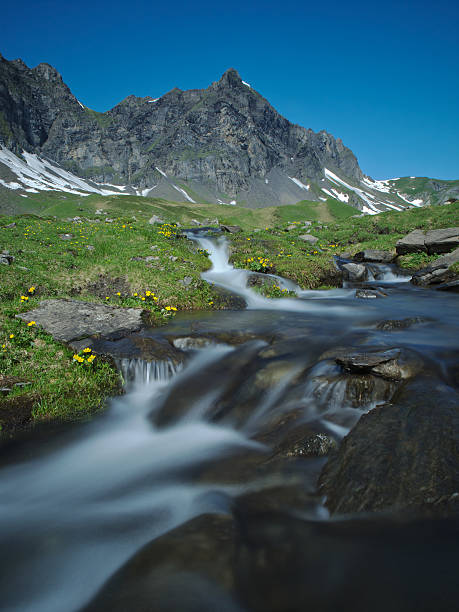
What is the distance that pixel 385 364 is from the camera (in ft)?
18.3

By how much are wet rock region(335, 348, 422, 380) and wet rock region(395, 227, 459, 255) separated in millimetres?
15615

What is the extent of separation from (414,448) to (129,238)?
15641 mm

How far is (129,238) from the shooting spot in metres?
16.8

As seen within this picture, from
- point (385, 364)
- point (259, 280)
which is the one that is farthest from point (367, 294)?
→ point (385, 364)

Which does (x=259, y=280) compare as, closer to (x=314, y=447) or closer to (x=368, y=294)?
(x=368, y=294)

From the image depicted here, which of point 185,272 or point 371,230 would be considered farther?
point 371,230

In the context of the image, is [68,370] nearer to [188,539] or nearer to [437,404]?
[188,539]

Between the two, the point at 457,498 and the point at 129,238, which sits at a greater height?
the point at 129,238

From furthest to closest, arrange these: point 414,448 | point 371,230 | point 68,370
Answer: point 371,230
point 68,370
point 414,448

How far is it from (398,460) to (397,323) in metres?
5.99

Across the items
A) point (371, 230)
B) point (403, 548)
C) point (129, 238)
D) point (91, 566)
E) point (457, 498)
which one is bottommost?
point (91, 566)

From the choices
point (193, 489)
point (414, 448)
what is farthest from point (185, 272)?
point (414, 448)

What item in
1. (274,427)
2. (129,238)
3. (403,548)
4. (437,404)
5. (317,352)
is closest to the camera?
(403,548)

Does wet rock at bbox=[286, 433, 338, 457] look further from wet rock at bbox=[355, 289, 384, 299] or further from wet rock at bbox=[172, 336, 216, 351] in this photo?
wet rock at bbox=[355, 289, 384, 299]
